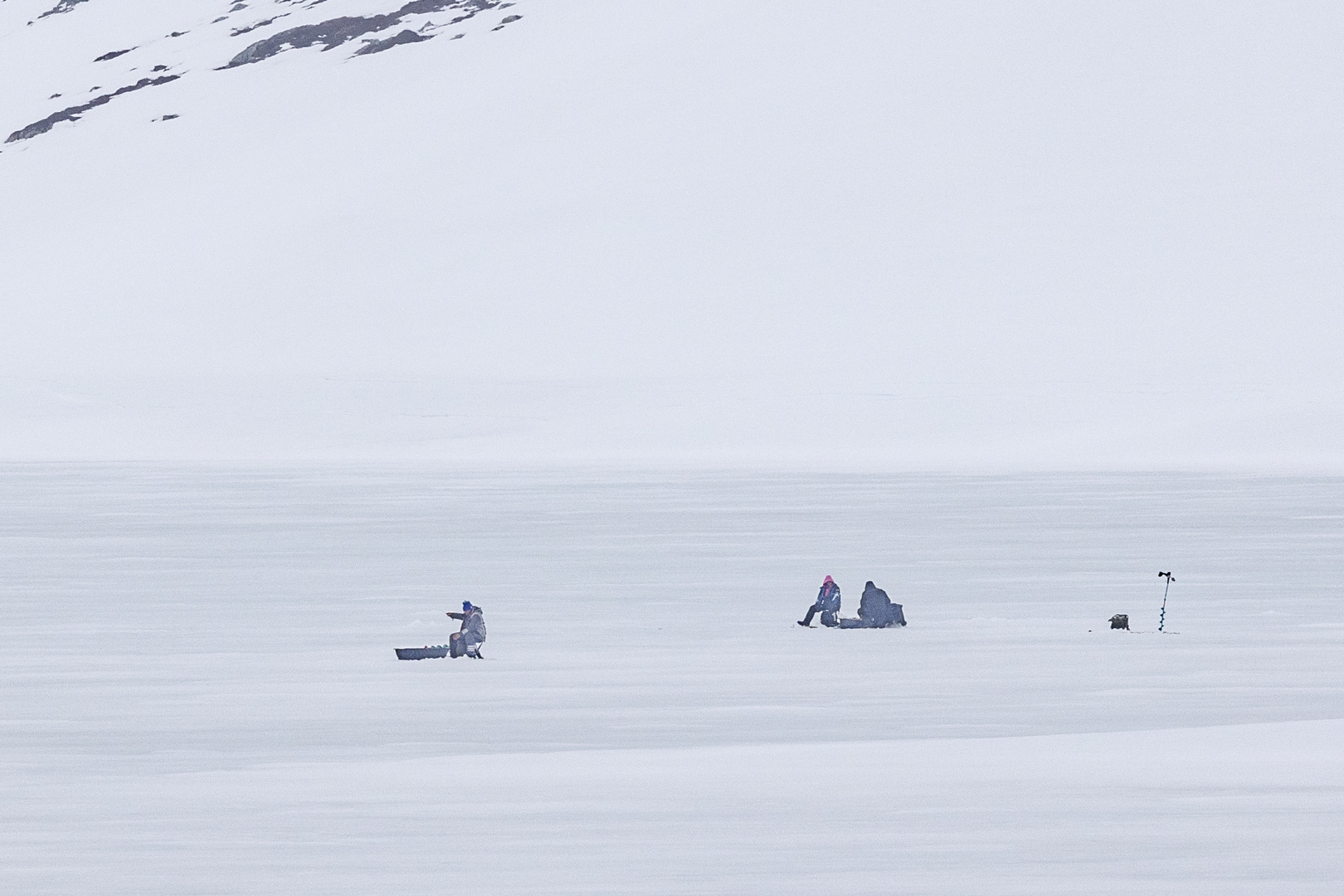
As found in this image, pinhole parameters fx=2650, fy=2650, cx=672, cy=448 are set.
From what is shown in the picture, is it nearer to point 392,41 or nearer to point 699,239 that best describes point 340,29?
Answer: point 392,41

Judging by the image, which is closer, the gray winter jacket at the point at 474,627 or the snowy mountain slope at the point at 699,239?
the gray winter jacket at the point at 474,627

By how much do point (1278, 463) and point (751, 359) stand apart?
19904 mm

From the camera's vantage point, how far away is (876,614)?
15.5m

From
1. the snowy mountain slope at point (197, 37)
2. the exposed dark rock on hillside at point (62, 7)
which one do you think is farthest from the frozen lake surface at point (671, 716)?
the exposed dark rock on hillside at point (62, 7)

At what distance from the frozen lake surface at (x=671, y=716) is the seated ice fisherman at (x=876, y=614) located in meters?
0.15

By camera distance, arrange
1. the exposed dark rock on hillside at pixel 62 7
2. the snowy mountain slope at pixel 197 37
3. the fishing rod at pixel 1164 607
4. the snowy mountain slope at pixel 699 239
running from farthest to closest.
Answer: the exposed dark rock on hillside at pixel 62 7, the snowy mountain slope at pixel 197 37, the snowy mountain slope at pixel 699 239, the fishing rod at pixel 1164 607

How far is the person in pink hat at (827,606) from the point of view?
15414mm

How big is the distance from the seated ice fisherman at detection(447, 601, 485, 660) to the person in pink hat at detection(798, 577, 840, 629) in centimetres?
232

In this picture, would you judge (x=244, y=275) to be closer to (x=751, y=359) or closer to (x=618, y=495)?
(x=751, y=359)

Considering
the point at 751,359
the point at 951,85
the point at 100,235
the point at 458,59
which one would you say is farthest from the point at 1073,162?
the point at 100,235

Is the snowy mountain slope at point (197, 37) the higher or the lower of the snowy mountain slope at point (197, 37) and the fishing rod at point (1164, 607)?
the higher

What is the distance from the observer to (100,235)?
75.1m

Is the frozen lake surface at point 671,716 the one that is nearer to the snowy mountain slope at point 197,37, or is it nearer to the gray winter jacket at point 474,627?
the gray winter jacket at point 474,627

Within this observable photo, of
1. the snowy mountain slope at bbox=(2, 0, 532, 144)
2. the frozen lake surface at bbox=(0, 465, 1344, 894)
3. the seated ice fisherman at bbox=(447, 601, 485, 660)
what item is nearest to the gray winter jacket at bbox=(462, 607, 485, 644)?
the seated ice fisherman at bbox=(447, 601, 485, 660)
